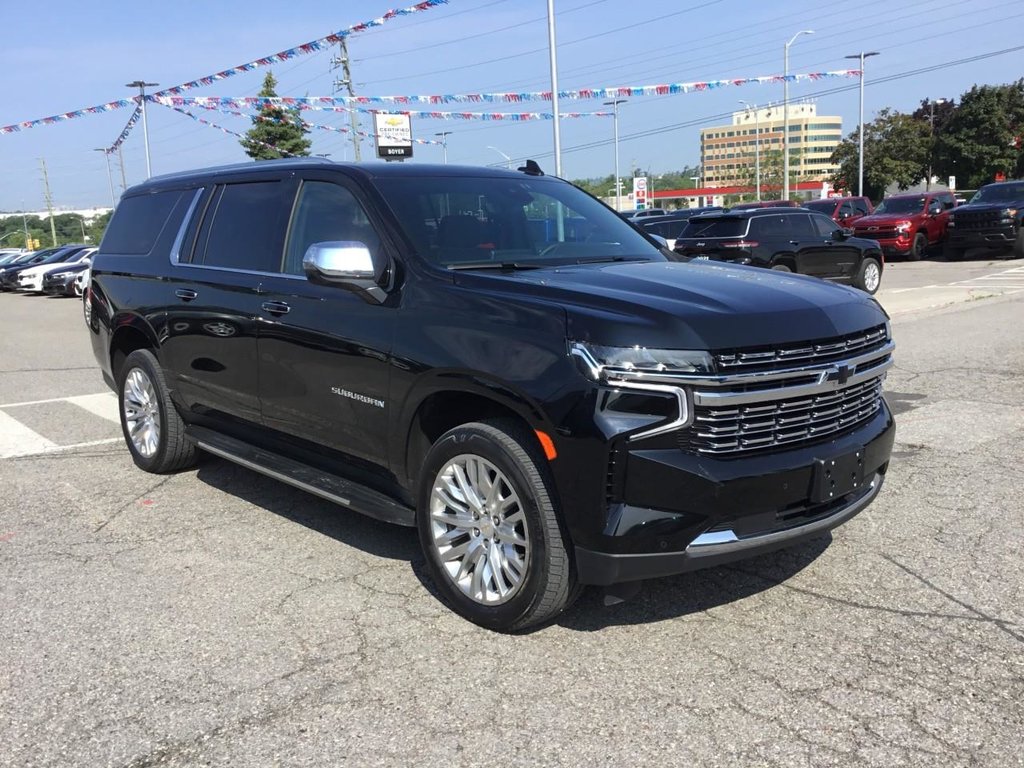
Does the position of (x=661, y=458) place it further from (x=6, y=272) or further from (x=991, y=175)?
(x=991, y=175)

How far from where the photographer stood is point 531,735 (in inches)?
113

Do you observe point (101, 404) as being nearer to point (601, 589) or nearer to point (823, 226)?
point (601, 589)

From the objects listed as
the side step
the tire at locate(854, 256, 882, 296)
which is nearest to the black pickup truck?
the tire at locate(854, 256, 882, 296)

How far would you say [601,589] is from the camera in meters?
3.95

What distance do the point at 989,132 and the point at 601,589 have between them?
60.2 meters

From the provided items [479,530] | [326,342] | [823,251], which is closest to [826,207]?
[823,251]

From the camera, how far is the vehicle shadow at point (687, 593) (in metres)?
3.71

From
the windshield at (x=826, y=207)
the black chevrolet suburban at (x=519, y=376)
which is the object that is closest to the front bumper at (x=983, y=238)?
the windshield at (x=826, y=207)

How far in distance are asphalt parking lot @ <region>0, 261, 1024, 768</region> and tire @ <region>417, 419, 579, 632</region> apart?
15cm

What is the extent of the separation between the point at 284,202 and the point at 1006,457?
4759mm

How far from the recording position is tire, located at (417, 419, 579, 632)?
3.32 metres

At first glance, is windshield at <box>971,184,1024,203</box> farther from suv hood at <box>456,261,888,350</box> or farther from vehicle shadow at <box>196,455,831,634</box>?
suv hood at <box>456,261,888,350</box>

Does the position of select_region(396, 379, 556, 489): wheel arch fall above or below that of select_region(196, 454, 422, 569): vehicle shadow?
above

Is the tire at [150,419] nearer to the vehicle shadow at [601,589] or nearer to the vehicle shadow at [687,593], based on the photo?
the vehicle shadow at [601,589]
